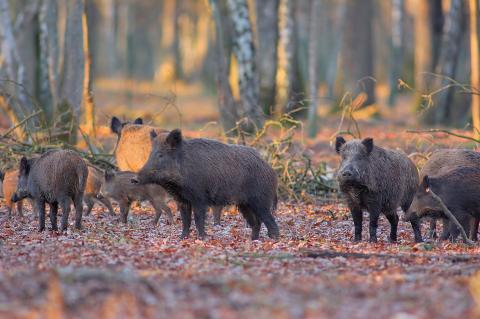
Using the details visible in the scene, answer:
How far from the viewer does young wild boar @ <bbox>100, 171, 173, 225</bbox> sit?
14.4 meters

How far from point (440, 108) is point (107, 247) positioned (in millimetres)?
19000

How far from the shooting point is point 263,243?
37.2ft

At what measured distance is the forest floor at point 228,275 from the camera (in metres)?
6.83

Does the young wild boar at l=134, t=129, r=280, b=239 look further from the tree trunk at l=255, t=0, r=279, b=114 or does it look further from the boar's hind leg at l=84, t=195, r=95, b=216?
the tree trunk at l=255, t=0, r=279, b=114

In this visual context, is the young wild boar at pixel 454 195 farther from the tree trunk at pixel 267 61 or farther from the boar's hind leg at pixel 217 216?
the tree trunk at pixel 267 61

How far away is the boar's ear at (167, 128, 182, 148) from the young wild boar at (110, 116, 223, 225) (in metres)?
1.99

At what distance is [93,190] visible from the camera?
1512cm

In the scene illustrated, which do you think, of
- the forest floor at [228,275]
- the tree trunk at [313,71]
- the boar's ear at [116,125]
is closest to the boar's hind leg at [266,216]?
the forest floor at [228,275]

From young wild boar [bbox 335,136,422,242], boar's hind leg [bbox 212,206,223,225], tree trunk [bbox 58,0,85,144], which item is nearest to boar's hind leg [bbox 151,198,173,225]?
boar's hind leg [bbox 212,206,223,225]

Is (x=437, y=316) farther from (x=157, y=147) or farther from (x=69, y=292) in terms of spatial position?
(x=157, y=147)

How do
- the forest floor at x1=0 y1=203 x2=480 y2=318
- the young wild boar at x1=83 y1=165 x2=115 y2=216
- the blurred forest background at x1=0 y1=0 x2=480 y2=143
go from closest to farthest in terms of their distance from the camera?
the forest floor at x1=0 y1=203 x2=480 y2=318 < the young wild boar at x1=83 y1=165 x2=115 y2=216 < the blurred forest background at x1=0 y1=0 x2=480 y2=143

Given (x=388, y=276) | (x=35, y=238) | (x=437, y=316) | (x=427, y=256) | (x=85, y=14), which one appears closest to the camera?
(x=437, y=316)

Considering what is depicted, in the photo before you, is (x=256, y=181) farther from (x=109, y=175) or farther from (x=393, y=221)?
(x=109, y=175)

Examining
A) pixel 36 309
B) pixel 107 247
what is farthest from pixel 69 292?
pixel 107 247
